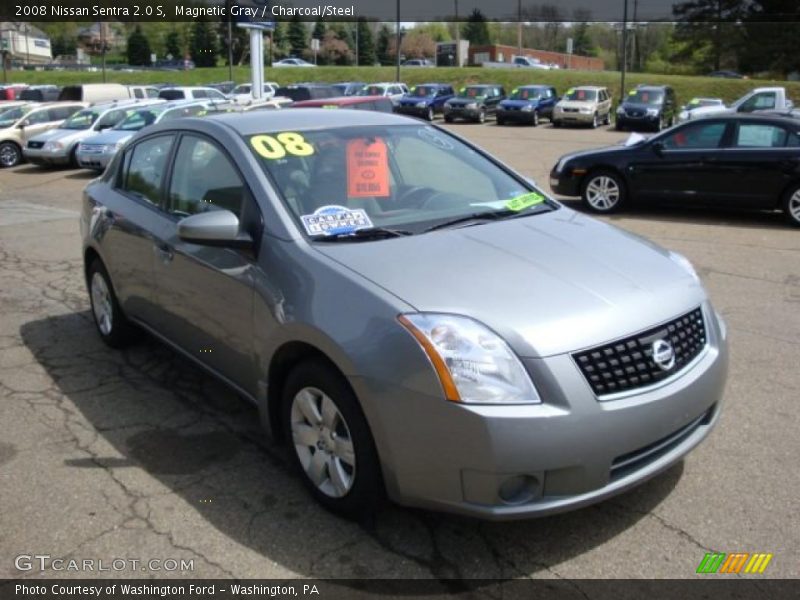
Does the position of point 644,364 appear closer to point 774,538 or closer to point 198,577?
point 774,538

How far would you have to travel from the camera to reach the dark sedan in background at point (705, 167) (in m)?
9.89

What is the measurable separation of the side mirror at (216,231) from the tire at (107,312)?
76.9 inches

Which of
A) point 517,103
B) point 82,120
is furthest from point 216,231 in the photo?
point 517,103

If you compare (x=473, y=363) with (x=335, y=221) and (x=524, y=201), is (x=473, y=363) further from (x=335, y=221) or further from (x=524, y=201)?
(x=524, y=201)

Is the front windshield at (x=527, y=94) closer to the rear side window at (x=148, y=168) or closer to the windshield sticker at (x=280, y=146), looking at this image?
the rear side window at (x=148, y=168)

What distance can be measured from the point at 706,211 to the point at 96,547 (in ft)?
34.1

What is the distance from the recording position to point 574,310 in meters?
2.81

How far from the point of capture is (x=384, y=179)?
12.5 ft

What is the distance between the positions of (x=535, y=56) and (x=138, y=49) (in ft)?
153

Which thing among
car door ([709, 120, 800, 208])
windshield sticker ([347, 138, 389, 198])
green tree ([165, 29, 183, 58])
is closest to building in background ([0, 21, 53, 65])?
green tree ([165, 29, 183, 58])

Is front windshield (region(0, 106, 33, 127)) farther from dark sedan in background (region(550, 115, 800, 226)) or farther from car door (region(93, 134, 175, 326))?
car door (region(93, 134, 175, 326))

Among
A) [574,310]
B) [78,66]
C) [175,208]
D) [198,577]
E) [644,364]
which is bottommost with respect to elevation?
[198,577]

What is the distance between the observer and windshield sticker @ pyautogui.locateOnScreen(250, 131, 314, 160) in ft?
12.2

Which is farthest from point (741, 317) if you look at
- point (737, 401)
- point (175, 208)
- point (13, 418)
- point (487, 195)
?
point (13, 418)
